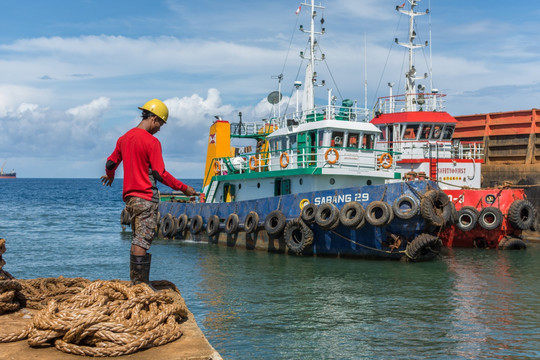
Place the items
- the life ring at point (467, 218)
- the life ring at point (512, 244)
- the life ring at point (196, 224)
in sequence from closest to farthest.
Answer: the life ring at point (512, 244), the life ring at point (467, 218), the life ring at point (196, 224)

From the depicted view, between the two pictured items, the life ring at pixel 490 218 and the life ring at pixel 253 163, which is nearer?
the life ring at pixel 490 218

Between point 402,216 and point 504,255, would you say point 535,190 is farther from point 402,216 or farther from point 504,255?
point 402,216

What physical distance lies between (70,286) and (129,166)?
1.39 m

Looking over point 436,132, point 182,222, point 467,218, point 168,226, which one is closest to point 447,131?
point 436,132

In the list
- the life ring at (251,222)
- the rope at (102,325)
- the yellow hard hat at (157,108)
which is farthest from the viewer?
the life ring at (251,222)

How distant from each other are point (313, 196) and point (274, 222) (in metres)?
1.47

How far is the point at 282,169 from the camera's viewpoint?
18.0 meters

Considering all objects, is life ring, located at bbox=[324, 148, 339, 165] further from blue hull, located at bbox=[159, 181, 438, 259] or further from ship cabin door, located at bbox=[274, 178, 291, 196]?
ship cabin door, located at bbox=[274, 178, 291, 196]

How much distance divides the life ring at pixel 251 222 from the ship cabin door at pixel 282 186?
1375 mm

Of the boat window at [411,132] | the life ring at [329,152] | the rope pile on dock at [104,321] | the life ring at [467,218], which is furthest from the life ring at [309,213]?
the rope pile on dock at [104,321]

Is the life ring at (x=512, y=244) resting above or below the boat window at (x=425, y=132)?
below

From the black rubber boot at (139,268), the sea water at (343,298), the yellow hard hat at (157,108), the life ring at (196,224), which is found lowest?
the sea water at (343,298)

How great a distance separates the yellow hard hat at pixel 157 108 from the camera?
489 cm

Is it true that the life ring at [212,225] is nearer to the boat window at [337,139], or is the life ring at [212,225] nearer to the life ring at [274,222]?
the life ring at [274,222]
